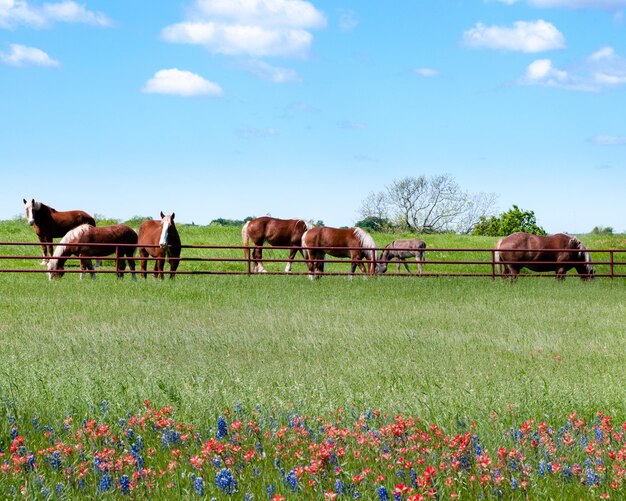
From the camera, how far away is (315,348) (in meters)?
10.7

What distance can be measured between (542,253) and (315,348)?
1494 cm

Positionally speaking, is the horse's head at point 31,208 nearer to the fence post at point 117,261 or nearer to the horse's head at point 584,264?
the fence post at point 117,261

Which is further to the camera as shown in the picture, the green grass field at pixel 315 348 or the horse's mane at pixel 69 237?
the horse's mane at pixel 69 237

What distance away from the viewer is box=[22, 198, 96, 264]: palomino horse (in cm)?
2606

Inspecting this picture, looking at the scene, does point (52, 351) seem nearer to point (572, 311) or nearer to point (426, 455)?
point (426, 455)

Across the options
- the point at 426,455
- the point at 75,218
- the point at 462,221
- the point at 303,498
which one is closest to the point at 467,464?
the point at 426,455

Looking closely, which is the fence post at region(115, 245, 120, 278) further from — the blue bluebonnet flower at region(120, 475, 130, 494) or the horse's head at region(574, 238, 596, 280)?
the blue bluebonnet flower at region(120, 475, 130, 494)

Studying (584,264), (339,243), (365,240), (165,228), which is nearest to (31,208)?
(165,228)

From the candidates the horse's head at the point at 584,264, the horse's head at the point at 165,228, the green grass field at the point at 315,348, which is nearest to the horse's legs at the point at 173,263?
the horse's head at the point at 165,228

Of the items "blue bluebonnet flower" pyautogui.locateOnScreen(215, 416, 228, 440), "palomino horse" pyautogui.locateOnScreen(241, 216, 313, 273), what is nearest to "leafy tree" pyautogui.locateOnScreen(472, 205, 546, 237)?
"palomino horse" pyautogui.locateOnScreen(241, 216, 313, 273)

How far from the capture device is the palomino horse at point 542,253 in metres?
23.8

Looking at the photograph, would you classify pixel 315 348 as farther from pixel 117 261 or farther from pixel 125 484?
pixel 117 261

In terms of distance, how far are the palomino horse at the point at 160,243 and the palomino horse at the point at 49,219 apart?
4871 millimetres

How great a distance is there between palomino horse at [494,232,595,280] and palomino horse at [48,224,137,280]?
1028 cm
